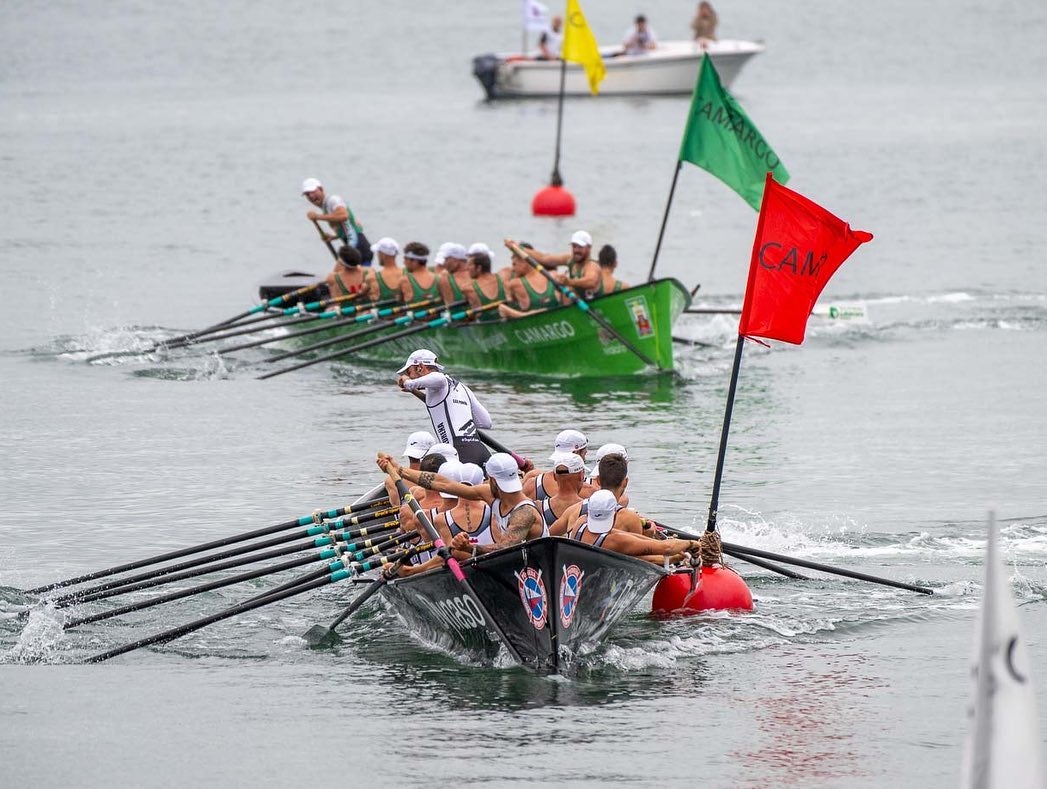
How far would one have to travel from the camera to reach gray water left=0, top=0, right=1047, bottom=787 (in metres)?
11.4

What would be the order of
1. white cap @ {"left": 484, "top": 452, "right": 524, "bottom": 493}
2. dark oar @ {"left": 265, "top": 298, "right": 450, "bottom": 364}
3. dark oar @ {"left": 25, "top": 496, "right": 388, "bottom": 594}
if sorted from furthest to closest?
dark oar @ {"left": 265, "top": 298, "right": 450, "bottom": 364}, dark oar @ {"left": 25, "top": 496, "right": 388, "bottom": 594}, white cap @ {"left": 484, "top": 452, "right": 524, "bottom": 493}

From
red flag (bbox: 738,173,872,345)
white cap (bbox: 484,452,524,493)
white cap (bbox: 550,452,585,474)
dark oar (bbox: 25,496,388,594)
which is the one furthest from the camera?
dark oar (bbox: 25,496,388,594)

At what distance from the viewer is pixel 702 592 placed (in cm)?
1298

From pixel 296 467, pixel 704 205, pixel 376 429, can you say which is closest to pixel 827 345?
pixel 376 429

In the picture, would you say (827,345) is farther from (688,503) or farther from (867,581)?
(867,581)

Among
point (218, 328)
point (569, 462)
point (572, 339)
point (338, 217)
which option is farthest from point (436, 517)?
point (338, 217)

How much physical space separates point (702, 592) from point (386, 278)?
11.4 m

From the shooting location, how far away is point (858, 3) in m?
82.8

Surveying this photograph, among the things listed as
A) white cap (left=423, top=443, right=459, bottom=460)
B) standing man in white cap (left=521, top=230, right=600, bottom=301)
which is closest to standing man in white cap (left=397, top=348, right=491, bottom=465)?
white cap (left=423, top=443, right=459, bottom=460)

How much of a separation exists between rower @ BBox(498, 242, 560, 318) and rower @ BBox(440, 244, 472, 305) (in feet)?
2.06

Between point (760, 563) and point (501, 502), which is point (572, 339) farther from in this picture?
point (501, 502)

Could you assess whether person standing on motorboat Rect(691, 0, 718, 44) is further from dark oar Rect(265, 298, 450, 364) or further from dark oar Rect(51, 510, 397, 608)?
dark oar Rect(51, 510, 397, 608)

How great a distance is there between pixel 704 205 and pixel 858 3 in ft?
151

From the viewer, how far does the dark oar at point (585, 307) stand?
21.9 m
